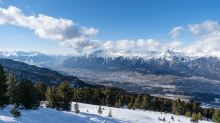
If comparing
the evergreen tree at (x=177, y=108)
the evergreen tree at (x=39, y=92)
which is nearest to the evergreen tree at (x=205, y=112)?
the evergreen tree at (x=177, y=108)

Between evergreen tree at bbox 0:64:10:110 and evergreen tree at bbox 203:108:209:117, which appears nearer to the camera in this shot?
evergreen tree at bbox 0:64:10:110

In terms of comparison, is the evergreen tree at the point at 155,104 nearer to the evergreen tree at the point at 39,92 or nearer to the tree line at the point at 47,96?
the tree line at the point at 47,96

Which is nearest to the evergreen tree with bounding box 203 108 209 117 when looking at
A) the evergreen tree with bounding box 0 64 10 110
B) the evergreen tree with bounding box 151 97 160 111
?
the evergreen tree with bounding box 151 97 160 111

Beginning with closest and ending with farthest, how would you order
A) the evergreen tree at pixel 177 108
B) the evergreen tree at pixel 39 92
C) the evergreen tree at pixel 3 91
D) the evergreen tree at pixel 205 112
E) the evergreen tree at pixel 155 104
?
1. the evergreen tree at pixel 3 91
2. the evergreen tree at pixel 39 92
3. the evergreen tree at pixel 177 108
4. the evergreen tree at pixel 155 104
5. the evergreen tree at pixel 205 112

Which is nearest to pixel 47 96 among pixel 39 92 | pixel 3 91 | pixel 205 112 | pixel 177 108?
pixel 39 92

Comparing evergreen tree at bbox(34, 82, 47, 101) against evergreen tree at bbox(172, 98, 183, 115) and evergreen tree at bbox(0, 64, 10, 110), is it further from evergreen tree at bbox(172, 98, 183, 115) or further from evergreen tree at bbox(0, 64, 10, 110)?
evergreen tree at bbox(172, 98, 183, 115)

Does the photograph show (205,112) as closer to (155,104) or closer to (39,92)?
(155,104)

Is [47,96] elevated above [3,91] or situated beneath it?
situated beneath

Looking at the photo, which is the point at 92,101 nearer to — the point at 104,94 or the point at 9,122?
the point at 104,94

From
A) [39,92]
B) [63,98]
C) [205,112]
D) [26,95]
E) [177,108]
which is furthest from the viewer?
[205,112]

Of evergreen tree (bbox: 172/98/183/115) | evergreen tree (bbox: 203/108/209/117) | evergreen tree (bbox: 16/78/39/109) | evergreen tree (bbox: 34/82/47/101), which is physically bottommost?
evergreen tree (bbox: 203/108/209/117)

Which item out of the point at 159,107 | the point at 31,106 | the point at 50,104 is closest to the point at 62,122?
the point at 31,106
